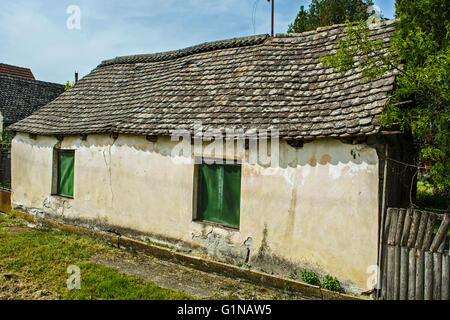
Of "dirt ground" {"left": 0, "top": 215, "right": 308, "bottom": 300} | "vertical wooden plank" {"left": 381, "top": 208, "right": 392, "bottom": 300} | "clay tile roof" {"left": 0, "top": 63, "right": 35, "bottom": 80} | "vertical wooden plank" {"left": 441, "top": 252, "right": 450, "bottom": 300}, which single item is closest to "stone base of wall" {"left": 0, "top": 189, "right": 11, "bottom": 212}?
"dirt ground" {"left": 0, "top": 215, "right": 308, "bottom": 300}

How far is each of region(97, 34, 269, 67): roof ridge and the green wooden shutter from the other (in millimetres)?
4058

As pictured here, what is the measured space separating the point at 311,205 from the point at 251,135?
A: 1680 mm

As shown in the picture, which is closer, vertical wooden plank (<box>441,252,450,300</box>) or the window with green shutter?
vertical wooden plank (<box>441,252,450,300</box>)

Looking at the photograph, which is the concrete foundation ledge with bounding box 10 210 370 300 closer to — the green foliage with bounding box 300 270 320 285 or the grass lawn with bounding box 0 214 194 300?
the green foliage with bounding box 300 270 320 285

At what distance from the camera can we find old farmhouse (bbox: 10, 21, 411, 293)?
5.59 metres

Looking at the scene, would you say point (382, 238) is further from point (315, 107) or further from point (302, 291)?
point (315, 107)

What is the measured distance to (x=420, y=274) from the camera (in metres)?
4.71

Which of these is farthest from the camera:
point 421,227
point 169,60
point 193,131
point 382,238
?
point 169,60

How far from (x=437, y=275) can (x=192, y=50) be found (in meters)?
8.40

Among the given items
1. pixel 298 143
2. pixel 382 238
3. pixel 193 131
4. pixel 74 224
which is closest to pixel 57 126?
pixel 74 224

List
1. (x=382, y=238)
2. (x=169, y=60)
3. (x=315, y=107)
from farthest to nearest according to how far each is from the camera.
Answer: (x=169, y=60)
(x=315, y=107)
(x=382, y=238)

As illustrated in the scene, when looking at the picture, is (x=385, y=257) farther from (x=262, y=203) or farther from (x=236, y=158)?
(x=236, y=158)

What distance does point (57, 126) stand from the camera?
10133 mm

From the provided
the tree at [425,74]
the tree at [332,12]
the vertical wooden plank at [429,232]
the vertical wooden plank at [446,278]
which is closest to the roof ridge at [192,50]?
the tree at [425,74]
